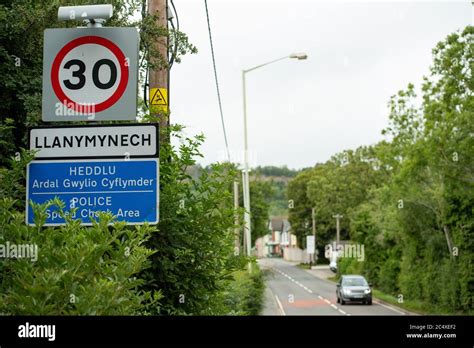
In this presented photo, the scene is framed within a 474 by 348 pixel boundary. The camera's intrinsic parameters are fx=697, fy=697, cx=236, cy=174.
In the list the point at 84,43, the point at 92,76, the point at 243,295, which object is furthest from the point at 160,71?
the point at 243,295

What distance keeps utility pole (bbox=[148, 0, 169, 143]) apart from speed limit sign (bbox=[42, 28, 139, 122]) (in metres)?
1.64

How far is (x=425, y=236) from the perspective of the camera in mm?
29000

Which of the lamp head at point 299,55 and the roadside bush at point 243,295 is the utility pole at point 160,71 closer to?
the roadside bush at point 243,295

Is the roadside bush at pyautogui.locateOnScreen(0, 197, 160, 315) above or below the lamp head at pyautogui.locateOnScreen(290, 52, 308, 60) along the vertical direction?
below

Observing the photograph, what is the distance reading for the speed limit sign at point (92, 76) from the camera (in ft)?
14.9

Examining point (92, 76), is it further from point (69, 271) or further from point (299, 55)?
point (299, 55)

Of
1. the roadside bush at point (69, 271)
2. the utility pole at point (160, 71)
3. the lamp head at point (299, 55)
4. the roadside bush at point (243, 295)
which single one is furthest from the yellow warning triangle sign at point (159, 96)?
the lamp head at point (299, 55)

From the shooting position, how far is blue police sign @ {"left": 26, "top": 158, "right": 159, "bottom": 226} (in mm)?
4398

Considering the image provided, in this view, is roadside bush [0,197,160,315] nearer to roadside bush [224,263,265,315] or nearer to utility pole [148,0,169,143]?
utility pole [148,0,169,143]

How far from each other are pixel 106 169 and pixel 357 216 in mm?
43689

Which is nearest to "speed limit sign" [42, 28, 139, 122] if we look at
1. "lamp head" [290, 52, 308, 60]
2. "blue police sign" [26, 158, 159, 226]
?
"blue police sign" [26, 158, 159, 226]

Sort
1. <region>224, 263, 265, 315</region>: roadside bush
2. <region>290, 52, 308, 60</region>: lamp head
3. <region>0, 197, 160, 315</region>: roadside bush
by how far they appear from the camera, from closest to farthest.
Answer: <region>0, 197, 160, 315</region>: roadside bush, <region>224, 263, 265, 315</region>: roadside bush, <region>290, 52, 308, 60</region>: lamp head
